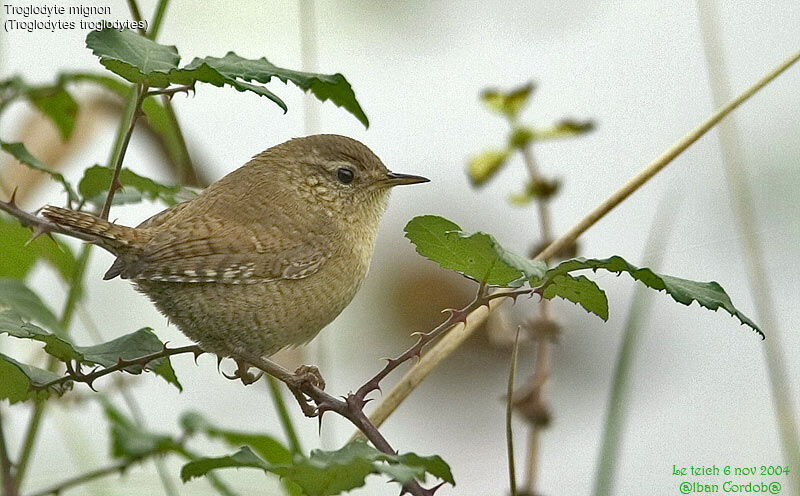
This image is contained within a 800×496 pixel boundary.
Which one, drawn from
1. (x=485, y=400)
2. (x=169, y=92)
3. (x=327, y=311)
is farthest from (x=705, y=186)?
(x=169, y=92)

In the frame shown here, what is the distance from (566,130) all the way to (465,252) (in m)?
1.25

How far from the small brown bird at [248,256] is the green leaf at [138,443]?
0.24 m

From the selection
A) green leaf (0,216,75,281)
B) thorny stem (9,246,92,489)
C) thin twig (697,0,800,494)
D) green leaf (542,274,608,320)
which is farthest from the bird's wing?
thin twig (697,0,800,494)

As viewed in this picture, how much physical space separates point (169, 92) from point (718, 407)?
113 inches

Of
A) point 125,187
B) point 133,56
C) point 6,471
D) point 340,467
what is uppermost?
point 125,187

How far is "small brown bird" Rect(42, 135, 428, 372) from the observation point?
2.21 meters

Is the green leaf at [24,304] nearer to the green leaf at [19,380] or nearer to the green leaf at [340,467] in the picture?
the green leaf at [19,380]

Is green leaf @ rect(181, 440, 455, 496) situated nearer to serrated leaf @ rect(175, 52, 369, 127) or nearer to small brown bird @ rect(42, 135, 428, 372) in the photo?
serrated leaf @ rect(175, 52, 369, 127)

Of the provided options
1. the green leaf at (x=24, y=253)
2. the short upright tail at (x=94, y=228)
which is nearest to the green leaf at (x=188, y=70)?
the short upright tail at (x=94, y=228)

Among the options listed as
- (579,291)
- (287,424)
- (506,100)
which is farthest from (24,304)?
(506,100)

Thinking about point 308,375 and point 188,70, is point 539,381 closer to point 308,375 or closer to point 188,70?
point 308,375

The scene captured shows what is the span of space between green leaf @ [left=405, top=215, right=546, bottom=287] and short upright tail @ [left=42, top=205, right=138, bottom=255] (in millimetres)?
622

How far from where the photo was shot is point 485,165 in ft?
9.07

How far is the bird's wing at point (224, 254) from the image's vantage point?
2.20m
